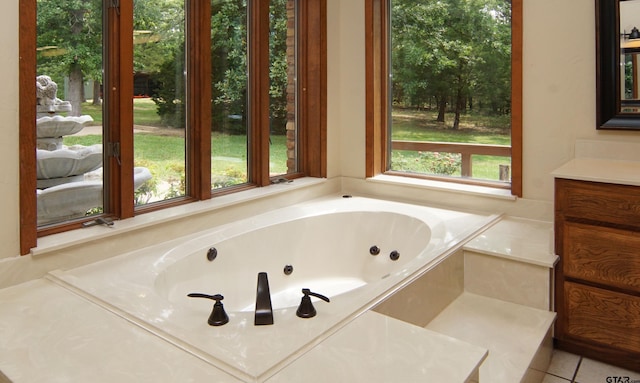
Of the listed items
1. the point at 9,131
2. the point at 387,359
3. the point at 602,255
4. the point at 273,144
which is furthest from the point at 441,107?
the point at 9,131

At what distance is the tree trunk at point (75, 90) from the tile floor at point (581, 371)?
2441mm

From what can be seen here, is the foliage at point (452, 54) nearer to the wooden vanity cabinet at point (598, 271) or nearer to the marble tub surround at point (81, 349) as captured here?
the wooden vanity cabinet at point (598, 271)

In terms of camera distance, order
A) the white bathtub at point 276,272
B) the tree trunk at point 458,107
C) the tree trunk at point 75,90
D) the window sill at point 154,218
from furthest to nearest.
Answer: the tree trunk at point 458,107 → the tree trunk at point 75,90 → the window sill at point 154,218 → the white bathtub at point 276,272

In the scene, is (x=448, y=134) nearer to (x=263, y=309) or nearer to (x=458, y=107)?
(x=458, y=107)

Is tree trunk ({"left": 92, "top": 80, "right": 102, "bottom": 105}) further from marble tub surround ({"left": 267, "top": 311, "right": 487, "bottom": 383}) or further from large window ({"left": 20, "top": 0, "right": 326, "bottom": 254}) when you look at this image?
marble tub surround ({"left": 267, "top": 311, "right": 487, "bottom": 383})

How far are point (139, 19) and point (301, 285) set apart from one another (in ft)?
5.63

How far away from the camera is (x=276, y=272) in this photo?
290 centimetres

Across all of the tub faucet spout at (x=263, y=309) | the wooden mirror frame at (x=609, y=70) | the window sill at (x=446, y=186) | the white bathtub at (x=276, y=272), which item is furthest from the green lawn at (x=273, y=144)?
the tub faucet spout at (x=263, y=309)

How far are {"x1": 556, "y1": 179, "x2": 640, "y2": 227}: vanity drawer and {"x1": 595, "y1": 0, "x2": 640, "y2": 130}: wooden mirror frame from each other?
67cm

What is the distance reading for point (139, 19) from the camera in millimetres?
2551

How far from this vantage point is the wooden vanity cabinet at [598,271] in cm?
217

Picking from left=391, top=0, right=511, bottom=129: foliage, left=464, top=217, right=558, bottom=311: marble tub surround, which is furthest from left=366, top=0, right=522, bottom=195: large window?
left=464, top=217, right=558, bottom=311: marble tub surround

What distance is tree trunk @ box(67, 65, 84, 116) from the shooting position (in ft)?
7.51

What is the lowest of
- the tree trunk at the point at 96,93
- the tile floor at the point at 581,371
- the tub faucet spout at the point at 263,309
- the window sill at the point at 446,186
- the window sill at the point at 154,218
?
the tile floor at the point at 581,371
